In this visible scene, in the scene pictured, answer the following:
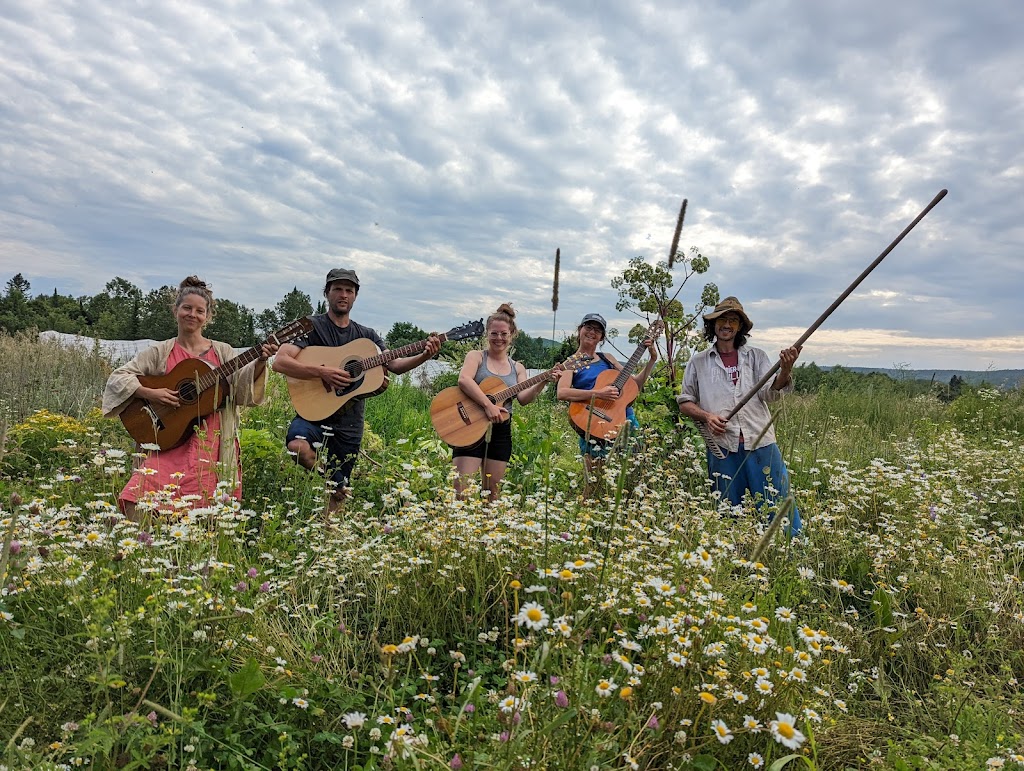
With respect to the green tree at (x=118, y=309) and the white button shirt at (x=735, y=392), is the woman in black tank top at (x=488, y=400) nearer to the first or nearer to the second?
the white button shirt at (x=735, y=392)

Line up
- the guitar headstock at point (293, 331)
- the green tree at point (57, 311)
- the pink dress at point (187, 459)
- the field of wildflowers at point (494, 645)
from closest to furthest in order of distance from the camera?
the field of wildflowers at point (494, 645) < the pink dress at point (187, 459) < the guitar headstock at point (293, 331) < the green tree at point (57, 311)

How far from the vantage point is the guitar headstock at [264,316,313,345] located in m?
4.41

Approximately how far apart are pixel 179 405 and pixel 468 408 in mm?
2051

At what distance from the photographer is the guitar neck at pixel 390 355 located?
4730mm

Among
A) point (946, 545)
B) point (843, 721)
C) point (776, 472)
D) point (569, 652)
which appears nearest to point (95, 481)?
point (569, 652)

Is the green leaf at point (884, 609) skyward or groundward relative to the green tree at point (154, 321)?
groundward

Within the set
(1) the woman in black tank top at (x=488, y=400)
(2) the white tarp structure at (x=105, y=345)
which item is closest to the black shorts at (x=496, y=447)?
(1) the woman in black tank top at (x=488, y=400)

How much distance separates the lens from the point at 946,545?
161 inches

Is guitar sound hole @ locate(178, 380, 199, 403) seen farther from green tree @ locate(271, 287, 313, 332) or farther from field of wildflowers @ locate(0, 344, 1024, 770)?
green tree @ locate(271, 287, 313, 332)

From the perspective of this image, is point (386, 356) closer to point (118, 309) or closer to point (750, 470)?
point (750, 470)

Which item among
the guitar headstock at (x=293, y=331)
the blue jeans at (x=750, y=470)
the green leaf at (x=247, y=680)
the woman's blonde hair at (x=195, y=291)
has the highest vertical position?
the woman's blonde hair at (x=195, y=291)

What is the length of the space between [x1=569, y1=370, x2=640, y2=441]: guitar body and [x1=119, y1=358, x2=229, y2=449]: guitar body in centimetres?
263

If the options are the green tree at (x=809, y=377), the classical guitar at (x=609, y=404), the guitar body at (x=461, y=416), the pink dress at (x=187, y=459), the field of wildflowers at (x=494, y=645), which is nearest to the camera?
the field of wildflowers at (x=494, y=645)

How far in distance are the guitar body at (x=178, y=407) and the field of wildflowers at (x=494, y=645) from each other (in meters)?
0.57
